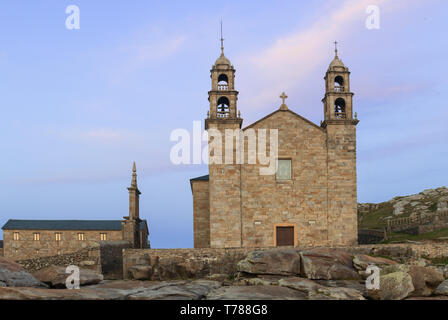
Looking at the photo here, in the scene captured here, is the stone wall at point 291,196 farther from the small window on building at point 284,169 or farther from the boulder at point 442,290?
the boulder at point 442,290

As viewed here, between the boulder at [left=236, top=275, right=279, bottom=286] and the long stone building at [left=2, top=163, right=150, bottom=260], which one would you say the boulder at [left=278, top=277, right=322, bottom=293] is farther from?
the long stone building at [left=2, top=163, right=150, bottom=260]

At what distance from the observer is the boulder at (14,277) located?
53.8ft

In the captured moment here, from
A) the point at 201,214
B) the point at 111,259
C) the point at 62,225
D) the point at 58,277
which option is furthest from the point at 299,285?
the point at 62,225

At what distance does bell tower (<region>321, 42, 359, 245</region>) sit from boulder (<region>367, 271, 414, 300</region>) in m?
15.0

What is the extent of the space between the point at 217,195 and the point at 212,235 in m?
3.10

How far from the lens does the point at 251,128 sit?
35.3 m

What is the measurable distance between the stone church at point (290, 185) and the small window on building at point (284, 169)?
0.08 meters

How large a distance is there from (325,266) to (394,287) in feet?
16.1

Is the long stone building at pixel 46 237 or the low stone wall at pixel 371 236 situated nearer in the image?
the low stone wall at pixel 371 236

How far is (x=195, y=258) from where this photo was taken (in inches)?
1195

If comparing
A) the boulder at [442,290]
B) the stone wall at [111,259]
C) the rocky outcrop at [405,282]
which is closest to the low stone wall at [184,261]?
the stone wall at [111,259]

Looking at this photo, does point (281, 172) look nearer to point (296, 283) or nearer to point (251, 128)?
point (251, 128)
